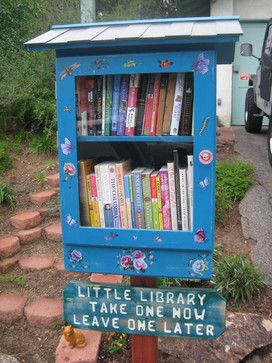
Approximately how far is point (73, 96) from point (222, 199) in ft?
8.35

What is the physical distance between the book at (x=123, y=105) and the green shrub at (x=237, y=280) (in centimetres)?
160

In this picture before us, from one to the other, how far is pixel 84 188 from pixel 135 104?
419mm

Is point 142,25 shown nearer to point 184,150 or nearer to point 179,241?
point 184,150

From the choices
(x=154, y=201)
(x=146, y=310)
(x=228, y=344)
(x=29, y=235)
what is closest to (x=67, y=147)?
(x=154, y=201)

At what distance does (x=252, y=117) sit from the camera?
7.39 meters

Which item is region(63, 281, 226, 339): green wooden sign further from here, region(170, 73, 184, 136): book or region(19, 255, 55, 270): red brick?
region(19, 255, 55, 270): red brick

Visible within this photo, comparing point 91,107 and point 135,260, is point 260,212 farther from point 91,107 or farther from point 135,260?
point 91,107

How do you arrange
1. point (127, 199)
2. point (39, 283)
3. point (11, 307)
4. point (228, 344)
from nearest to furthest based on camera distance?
1. point (127, 199)
2. point (228, 344)
3. point (11, 307)
4. point (39, 283)

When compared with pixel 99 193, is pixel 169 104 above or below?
above

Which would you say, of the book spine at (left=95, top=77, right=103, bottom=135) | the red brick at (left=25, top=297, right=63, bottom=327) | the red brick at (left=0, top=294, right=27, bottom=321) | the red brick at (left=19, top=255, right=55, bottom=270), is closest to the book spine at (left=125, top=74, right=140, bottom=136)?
the book spine at (left=95, top=77, right=103, bottom=135)

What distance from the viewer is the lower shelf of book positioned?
189 centimetres

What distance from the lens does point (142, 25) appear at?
6.10 feet

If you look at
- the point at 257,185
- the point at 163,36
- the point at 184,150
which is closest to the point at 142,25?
the point at 163,36

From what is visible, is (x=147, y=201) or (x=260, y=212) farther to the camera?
(x=260, y=212)
